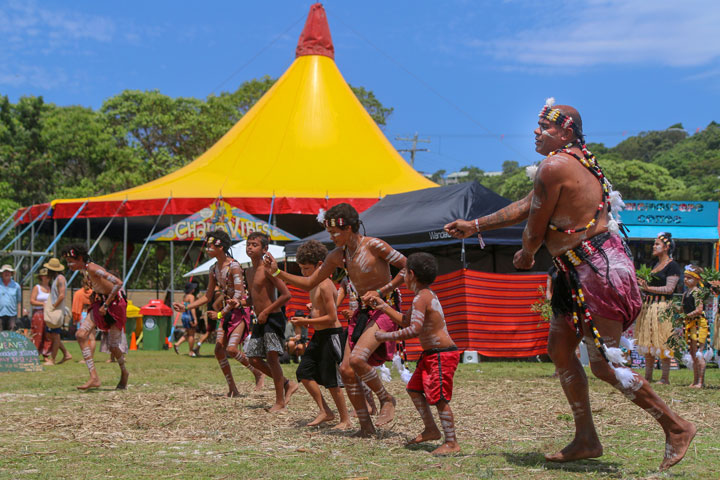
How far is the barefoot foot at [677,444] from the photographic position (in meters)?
4.50

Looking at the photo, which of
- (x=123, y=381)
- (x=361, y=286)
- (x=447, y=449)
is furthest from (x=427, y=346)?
(x=123, y=381)

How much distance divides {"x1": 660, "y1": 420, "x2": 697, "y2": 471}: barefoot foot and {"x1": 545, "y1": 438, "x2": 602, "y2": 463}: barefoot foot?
439mm

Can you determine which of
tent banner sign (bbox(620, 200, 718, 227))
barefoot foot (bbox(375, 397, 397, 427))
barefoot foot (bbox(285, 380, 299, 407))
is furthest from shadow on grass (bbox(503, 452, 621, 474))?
tent banner sign (bbox(620, 200, 718, 227))

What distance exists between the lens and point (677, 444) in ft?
14.8

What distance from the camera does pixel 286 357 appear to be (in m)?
14.3

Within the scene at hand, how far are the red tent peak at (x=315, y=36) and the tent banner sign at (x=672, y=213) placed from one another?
1132cm

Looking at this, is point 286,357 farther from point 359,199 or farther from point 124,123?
point 124,123

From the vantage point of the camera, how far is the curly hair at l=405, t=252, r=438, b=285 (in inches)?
225

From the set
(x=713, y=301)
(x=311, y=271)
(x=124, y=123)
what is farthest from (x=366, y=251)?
(x=124, y=123)

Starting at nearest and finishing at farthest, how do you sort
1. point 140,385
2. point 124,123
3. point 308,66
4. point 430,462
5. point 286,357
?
point 430,462
point 140,385
point 286,357
point 308,66
point 124,123

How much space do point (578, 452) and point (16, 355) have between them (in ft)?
33.9

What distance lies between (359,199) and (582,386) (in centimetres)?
1827

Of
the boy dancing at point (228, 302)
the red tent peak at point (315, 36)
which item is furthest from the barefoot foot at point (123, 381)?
the red tent peak at point (315, 36)

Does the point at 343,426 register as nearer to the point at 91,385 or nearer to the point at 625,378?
the point at 625,378
